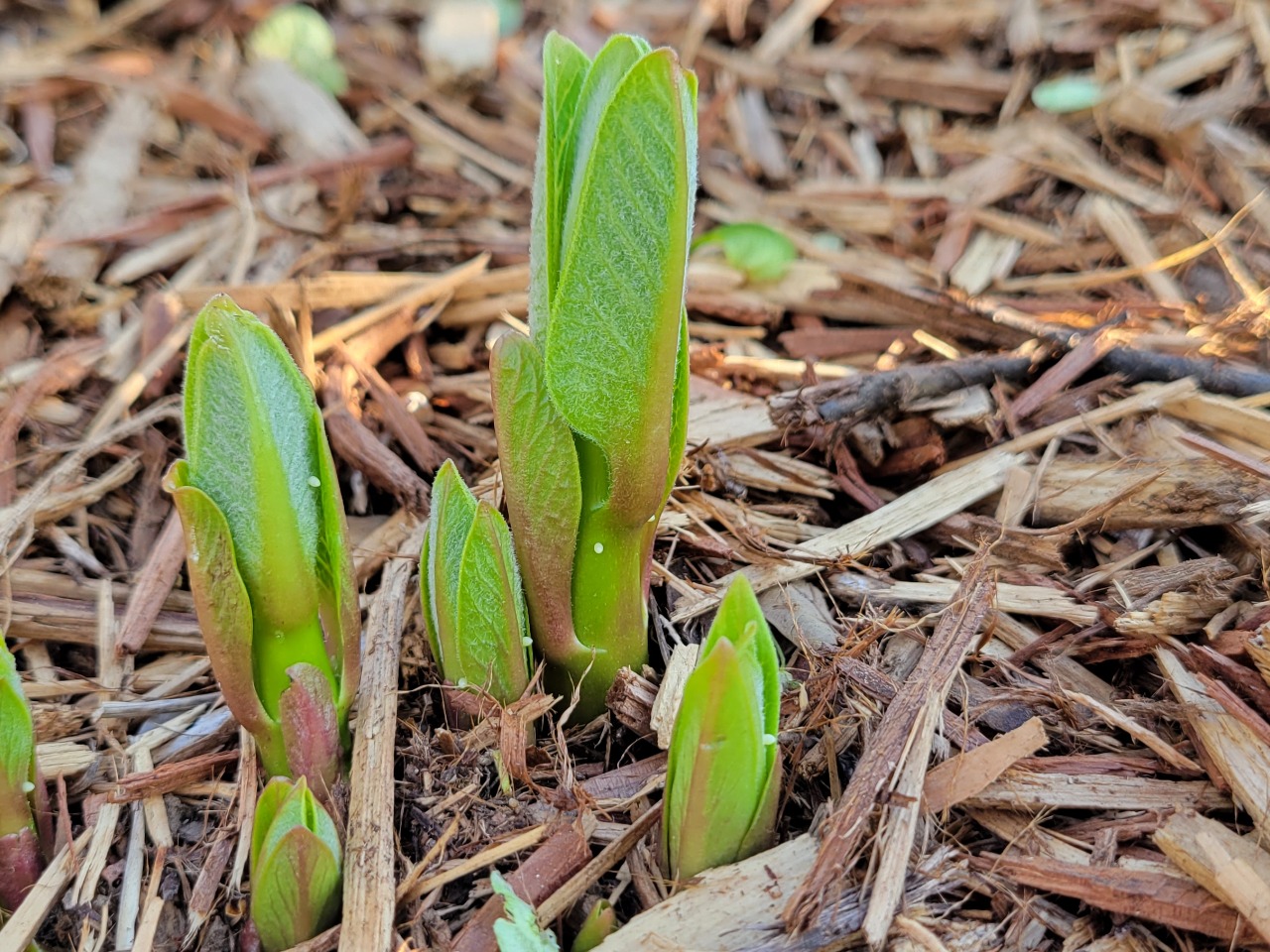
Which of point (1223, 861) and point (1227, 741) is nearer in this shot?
point (1223, 861)

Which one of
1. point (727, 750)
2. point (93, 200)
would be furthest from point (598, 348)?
point (93, 200)

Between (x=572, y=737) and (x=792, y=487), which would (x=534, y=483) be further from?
(x=792, y=487)

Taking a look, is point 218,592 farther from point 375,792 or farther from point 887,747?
point 887,747

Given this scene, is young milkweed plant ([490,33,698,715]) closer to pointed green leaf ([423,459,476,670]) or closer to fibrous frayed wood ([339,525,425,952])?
pointed green leaf ([423,459,476,670])

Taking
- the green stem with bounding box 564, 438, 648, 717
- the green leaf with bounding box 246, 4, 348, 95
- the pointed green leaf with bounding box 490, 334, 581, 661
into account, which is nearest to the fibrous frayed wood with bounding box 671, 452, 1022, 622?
the green stem with bounding box 564, 438, 648, 717

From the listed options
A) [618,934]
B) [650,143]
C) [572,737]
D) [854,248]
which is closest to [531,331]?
[650,143]

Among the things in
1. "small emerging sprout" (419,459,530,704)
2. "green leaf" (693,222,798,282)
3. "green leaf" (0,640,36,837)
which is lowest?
"green leaf" (0,640,36,837)
